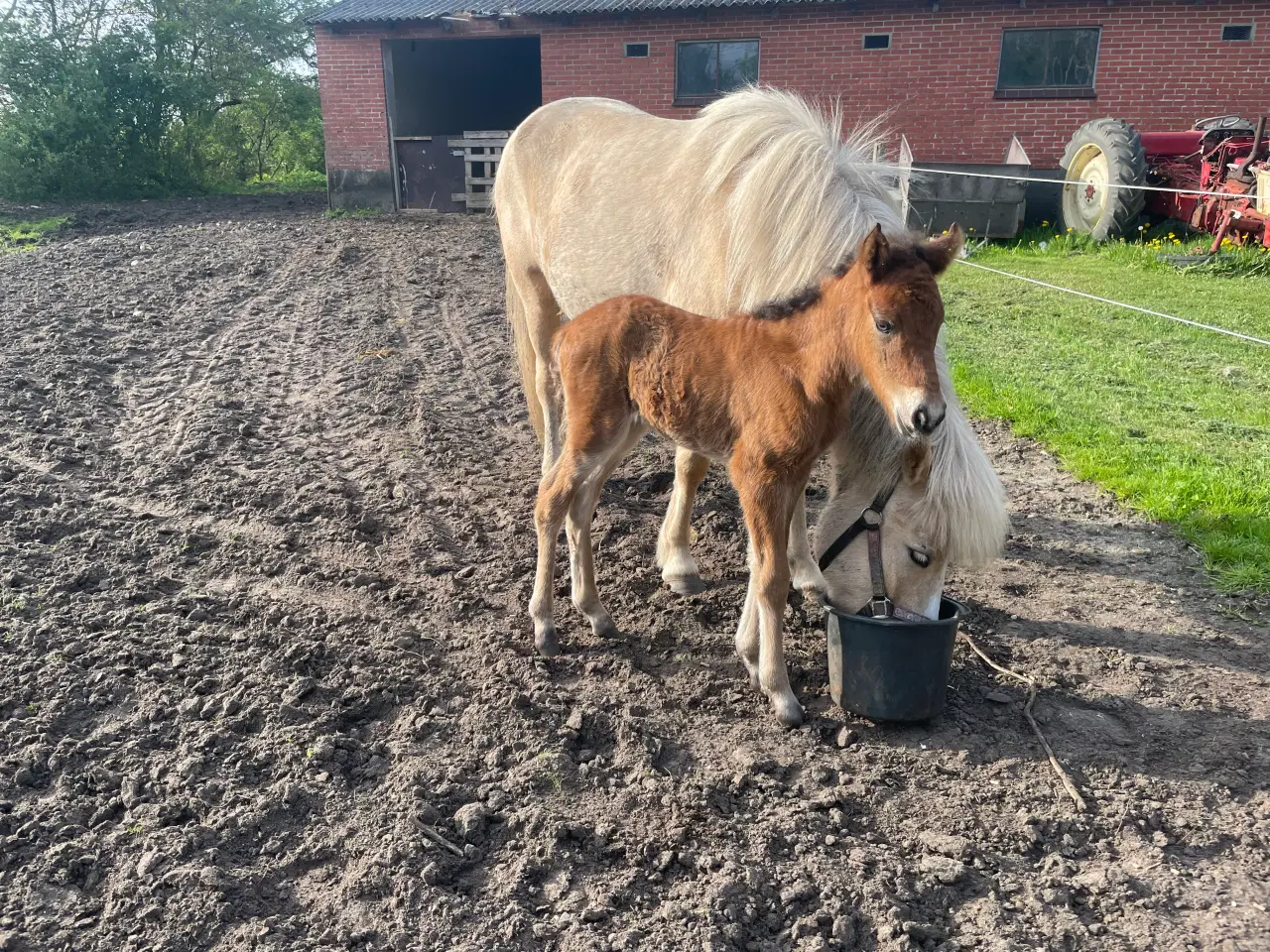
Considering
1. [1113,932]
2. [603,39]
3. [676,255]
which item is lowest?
[1113,932]

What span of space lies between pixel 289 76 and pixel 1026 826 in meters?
29.4

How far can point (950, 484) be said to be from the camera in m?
3.25

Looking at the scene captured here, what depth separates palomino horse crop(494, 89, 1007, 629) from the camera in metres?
3.34

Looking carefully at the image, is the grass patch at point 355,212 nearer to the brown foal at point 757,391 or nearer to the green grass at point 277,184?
the green grass at point 277,184

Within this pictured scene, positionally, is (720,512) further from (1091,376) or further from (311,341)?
(311,341)

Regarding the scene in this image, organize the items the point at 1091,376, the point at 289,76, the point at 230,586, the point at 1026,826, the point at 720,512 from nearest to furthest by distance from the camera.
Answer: the point at 1026,826 < the point at 230,586 < the point at 720,512 < the point at 1091,376 < the point at 289,76

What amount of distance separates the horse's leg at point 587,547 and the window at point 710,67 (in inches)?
581

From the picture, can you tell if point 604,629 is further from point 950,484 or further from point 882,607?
point 950,484

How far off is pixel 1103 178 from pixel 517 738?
13135 mm

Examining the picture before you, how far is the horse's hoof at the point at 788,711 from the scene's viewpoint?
335 cm

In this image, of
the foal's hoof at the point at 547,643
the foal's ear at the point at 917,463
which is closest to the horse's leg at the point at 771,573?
the foal's ear at the point at 917,463

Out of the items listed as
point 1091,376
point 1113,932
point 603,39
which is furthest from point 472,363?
point 603,39

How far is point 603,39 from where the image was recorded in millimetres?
Result: 17375

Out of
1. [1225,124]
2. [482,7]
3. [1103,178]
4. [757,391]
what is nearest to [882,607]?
[757,391]
